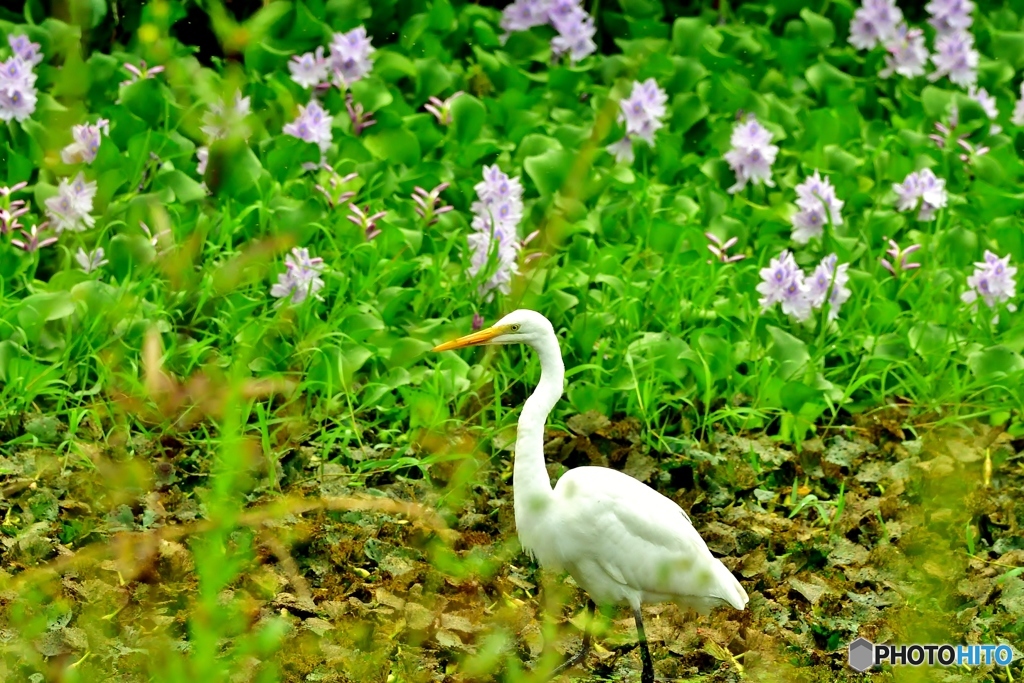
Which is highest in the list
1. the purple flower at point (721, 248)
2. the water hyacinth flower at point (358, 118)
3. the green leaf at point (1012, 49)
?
the water hyacinth flower at point (358, 118)

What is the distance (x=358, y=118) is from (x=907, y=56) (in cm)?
254

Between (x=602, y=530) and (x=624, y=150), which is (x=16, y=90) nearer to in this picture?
(x=624, y=150)

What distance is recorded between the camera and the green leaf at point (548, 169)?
5078 mm

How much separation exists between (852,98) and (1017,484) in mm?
2584

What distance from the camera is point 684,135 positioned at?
19.2 ft

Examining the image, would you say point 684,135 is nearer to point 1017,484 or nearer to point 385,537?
point 1017,484

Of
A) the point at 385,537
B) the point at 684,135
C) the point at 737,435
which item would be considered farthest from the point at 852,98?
the point at 385,537

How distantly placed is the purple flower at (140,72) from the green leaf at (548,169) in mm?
1433

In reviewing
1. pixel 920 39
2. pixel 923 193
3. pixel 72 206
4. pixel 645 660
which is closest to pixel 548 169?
pixel 923 193

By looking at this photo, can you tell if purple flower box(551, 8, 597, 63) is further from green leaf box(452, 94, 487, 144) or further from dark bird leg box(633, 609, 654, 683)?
dark bird leg box(633, 609, 654, 683)

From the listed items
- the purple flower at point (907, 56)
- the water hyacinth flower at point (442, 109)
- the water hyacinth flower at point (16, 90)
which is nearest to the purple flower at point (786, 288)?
the water hyacinth flower at point (442, 109)

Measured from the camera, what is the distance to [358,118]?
5.38m

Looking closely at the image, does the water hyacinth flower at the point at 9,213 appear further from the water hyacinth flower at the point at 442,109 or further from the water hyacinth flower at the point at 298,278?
the water hyacinth flower at the point at 442,109

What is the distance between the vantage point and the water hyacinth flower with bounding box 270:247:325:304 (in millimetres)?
4219
